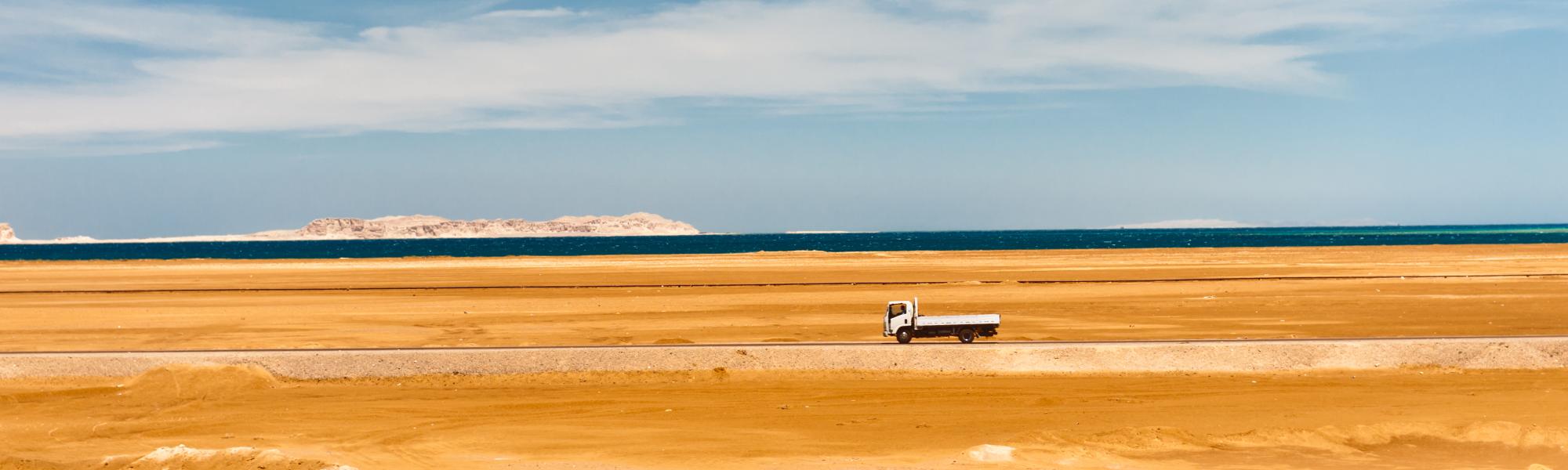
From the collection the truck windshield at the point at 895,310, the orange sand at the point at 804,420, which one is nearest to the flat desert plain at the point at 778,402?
the orange sand at the point at 804,420

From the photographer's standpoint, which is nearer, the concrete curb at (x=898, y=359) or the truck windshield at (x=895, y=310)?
the concrete curb at (x=898, y=359)

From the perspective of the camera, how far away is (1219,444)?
1352 cm

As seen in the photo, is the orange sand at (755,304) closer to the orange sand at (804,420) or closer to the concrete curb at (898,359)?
the concrete curb at (898,359)

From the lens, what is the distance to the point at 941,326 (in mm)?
20703

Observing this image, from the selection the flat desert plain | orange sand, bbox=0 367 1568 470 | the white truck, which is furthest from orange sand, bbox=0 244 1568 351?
orange sand, bbox=0 367 1568 470

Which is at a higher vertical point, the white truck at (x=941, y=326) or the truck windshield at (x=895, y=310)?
the truck windshield at (x=895, y=310)

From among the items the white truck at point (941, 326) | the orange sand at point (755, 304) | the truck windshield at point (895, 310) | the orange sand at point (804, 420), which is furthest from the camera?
the orange sand at point (755, 304)

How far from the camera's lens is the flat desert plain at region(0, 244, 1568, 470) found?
13102 mm

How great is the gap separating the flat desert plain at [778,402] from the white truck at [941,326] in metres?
2.03

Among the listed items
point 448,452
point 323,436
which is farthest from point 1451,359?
point 323,436

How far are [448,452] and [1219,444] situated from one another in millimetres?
8905

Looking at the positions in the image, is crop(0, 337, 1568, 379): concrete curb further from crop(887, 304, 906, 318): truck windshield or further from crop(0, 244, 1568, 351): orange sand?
crop(0, 244, 1568, 351): orange sand

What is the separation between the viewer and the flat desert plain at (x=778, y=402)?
1310cm

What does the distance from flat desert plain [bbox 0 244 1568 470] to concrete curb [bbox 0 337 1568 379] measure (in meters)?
0.24
